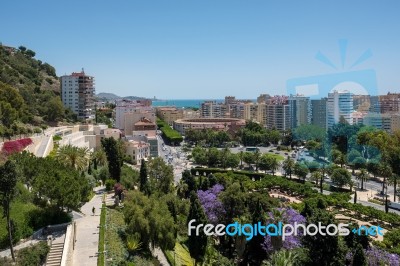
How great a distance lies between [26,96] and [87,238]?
1599 inches

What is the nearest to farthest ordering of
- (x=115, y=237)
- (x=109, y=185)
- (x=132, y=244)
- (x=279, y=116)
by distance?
(x=132, y=244) < (x=115, y=237) < (x=109, y=185) < (x=279, y=116)

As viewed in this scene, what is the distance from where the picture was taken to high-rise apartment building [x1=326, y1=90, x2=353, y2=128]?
225ft

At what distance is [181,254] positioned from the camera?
18406 mm

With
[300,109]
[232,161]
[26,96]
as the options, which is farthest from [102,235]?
[300,109]

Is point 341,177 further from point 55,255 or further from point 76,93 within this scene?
point 76,93

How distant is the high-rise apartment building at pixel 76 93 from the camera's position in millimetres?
65125

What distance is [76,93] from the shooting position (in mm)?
65500

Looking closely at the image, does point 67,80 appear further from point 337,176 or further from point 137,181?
point 337,176

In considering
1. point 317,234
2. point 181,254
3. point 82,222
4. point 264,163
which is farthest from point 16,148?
point 264,163

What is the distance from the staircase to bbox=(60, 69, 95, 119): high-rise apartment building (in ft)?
176

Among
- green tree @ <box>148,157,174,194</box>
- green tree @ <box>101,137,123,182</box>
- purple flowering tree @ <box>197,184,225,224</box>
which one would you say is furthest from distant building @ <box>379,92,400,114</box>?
purple flowering tree @ <box>197,184,225,224</box>

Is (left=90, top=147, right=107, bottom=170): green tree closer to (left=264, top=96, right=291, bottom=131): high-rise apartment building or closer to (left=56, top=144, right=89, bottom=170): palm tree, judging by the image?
(left=56, top=144, right=89, bottom=170): palm tree

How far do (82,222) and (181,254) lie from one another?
5147 mm

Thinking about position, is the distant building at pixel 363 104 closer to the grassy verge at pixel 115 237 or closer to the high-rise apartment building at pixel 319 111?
the high-rise apartment building at pixel 319 111
